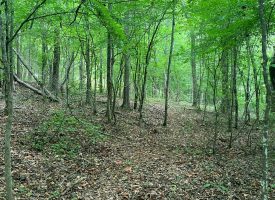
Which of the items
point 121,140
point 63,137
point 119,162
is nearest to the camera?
point 119,162

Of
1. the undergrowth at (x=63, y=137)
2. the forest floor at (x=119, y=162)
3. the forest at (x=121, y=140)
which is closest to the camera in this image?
the forest at (x=121, y=140)

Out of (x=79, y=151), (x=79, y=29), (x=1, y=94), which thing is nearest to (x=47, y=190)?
(x=79, y=151)

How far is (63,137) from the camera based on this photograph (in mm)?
9797

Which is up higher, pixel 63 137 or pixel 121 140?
pixel 63 137

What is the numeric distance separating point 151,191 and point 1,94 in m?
11.3

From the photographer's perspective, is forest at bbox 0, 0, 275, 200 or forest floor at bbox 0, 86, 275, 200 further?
forest floor at bbox 0, 86, 275, 200

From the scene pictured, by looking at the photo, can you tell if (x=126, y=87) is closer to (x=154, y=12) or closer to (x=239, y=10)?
(x=154, y=12)

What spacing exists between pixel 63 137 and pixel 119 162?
2.43 m

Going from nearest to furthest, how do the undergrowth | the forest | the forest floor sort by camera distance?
the forest < the forest floor < the undergrowth

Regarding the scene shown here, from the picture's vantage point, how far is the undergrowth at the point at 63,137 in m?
8.77

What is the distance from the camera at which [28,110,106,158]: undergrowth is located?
8.77 m

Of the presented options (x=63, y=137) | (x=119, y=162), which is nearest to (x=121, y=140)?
(x=119, y=162)

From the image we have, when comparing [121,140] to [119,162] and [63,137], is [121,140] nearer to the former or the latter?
[119,162]

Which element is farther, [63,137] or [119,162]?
[63,137]
